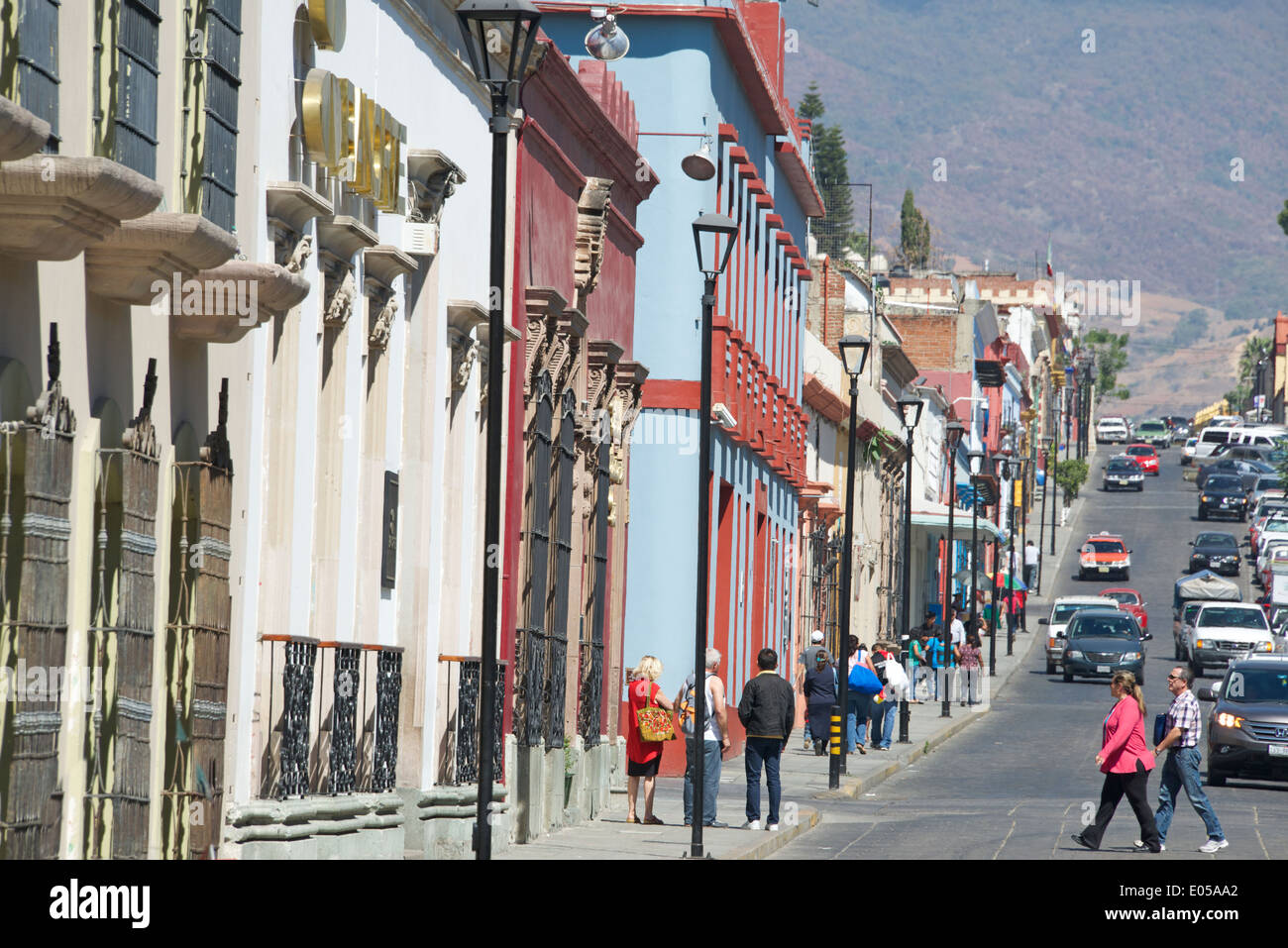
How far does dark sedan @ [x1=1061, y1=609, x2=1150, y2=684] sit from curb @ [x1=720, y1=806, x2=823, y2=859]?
29.0m

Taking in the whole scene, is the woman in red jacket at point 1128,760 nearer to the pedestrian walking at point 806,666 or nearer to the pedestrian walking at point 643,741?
the pedestrian walking at point 643,741

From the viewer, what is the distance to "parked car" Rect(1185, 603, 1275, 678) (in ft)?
183

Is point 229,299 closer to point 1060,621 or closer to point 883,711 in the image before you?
point 883,711

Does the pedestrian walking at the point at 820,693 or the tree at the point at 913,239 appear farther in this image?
the tree at the point at 913,239

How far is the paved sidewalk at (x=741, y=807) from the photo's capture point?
21062 millimetres

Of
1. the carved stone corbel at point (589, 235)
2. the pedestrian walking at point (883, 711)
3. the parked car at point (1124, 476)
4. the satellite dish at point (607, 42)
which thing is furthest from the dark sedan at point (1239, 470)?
the carved stone corbel at point (589, 235)

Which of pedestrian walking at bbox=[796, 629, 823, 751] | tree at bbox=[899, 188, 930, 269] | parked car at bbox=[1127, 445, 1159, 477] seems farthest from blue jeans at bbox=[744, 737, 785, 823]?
parked car at bbox=[1127, 445, 1159, 477]

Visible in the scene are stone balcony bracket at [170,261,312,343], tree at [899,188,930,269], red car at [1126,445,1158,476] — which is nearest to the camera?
stone balcony bracket at [170,261,312,343]

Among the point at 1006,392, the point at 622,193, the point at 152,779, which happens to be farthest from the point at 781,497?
the point at 1006,392

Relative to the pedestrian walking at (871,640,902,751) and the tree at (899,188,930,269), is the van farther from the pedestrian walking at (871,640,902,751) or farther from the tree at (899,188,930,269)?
the pedestrian walking at (871,640,902,751)

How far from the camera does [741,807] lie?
88.5 feet

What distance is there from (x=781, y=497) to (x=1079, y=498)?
81.7m

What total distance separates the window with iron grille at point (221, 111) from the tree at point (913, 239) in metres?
116

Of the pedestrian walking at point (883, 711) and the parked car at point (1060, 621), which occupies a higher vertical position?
the parked car at point (1060, 621)
